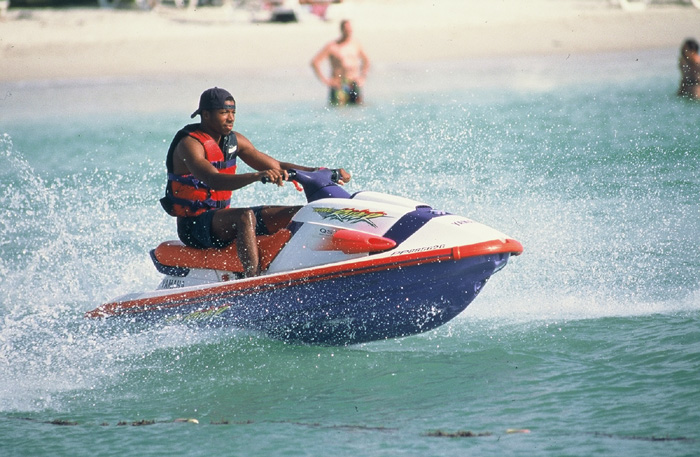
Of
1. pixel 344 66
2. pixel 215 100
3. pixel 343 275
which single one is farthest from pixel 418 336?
pixel 344 66

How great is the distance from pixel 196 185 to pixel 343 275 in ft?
3.58

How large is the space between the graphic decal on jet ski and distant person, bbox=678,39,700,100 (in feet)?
33.0

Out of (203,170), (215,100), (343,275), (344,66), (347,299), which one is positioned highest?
(344,66)

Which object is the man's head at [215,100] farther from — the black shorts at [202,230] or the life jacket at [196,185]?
the black shorts at [202,230]

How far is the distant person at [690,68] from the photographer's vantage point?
1368cm

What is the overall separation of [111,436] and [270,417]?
2.60 feet

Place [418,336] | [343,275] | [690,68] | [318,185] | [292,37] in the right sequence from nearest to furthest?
[343,275]
[318,185]
[418,336]
[690,68]
[292,37]

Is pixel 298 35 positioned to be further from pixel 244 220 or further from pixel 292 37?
pixel 244 220

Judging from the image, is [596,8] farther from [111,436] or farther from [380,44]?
[111,436]

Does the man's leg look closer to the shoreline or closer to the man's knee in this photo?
the man's knee

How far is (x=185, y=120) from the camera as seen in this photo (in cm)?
1530

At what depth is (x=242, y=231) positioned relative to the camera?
5.21 metres

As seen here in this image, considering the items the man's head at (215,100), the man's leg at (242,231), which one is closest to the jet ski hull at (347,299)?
the man's leg at (242,231)

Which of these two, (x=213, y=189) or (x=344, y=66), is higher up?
(x=344, y=66)
